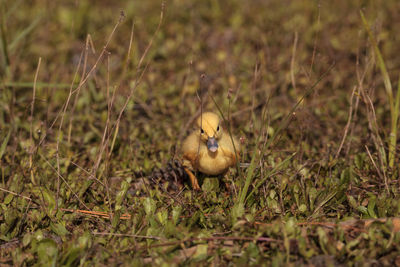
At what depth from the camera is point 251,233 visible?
2.82 meters

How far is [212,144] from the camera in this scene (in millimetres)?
3279

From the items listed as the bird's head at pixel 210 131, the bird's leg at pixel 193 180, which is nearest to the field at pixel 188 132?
the bird's leg at pixel 193 180

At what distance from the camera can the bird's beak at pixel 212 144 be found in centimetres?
325

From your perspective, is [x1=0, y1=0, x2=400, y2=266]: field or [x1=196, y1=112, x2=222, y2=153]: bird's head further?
[x1=196, y1=112, x2=222, y2=153]: bird's head

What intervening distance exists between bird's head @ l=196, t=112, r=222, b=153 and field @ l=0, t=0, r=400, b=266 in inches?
10.4

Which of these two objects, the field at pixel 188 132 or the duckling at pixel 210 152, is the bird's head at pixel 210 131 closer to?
the duckling at pixel 210 152

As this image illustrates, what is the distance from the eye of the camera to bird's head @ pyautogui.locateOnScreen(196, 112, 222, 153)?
130 inches

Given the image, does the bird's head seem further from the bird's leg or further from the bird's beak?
the bird's leg

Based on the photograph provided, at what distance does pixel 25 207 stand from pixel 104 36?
3.61 metres

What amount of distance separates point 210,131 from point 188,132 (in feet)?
3.68

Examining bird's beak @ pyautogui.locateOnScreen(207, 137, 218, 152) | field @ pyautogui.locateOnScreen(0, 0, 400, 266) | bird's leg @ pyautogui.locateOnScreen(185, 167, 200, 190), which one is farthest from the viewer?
bird's leg @ pyautogui.locateOnScreen(185, 167, 200, 190)

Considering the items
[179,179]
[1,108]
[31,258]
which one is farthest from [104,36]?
[31,258]

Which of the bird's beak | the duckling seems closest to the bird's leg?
the duckling

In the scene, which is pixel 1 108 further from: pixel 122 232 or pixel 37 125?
pixel 122 232
